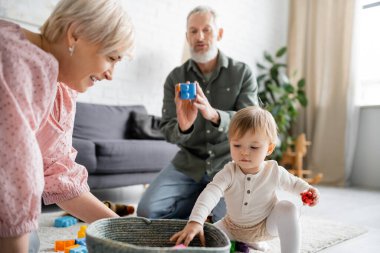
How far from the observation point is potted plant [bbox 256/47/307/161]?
172 inches

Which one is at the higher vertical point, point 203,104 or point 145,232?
point 203,104

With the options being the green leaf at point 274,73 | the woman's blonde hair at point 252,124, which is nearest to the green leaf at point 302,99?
the green leaf at point 274,73

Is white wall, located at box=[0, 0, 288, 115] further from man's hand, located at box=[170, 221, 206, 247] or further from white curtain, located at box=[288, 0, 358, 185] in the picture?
man's hand, located at box=[170, 221, 206, 247]

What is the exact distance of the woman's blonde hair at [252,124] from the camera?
1.32 metres

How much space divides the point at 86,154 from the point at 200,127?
80 cm

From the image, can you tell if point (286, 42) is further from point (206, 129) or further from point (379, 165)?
point (206, 129)

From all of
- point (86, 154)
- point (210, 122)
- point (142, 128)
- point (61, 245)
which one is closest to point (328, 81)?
point (142, 128)

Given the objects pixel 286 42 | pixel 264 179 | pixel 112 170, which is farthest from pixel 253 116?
pixel 286 42

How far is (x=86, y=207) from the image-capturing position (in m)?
1.19

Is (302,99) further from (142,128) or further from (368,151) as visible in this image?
(142,128)

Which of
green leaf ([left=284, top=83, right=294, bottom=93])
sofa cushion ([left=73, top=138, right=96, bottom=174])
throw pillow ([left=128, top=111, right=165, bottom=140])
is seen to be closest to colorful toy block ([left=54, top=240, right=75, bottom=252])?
sofa cushion ([left=73, top=138, right=96, bottom=174])

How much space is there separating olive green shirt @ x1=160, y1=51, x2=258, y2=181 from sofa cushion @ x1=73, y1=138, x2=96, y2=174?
0.59 m

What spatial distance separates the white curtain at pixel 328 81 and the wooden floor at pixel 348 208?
0.48 metres

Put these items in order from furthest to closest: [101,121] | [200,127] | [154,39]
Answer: [154,39], [101,121], [200,127]
